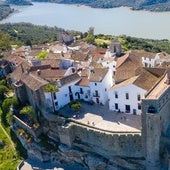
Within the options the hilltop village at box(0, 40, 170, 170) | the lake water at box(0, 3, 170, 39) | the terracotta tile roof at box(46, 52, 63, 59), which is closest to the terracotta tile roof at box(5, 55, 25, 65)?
the terracotta tile roof at box(46, 52, 63, 59)

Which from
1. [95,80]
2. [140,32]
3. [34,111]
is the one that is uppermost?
[95,80]

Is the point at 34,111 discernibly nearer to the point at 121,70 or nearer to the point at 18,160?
the point at 18,160

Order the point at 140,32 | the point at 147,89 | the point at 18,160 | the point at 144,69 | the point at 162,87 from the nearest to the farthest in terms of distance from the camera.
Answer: the point at 162,87
the point at 147,89
the point at 144,69
the point at 18,160
the point at 140,32

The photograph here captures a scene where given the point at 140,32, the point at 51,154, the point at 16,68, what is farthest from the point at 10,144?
the point at 140,32

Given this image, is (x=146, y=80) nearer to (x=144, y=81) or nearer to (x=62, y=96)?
(x=144, y=81)

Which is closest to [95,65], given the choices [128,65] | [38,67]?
[128,65]

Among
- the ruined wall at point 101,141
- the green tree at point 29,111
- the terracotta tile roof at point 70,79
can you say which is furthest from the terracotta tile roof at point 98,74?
the green tree at point 29,111

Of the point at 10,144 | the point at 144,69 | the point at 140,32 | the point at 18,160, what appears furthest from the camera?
the point at 140,32

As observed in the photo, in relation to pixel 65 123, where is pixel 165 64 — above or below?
above
